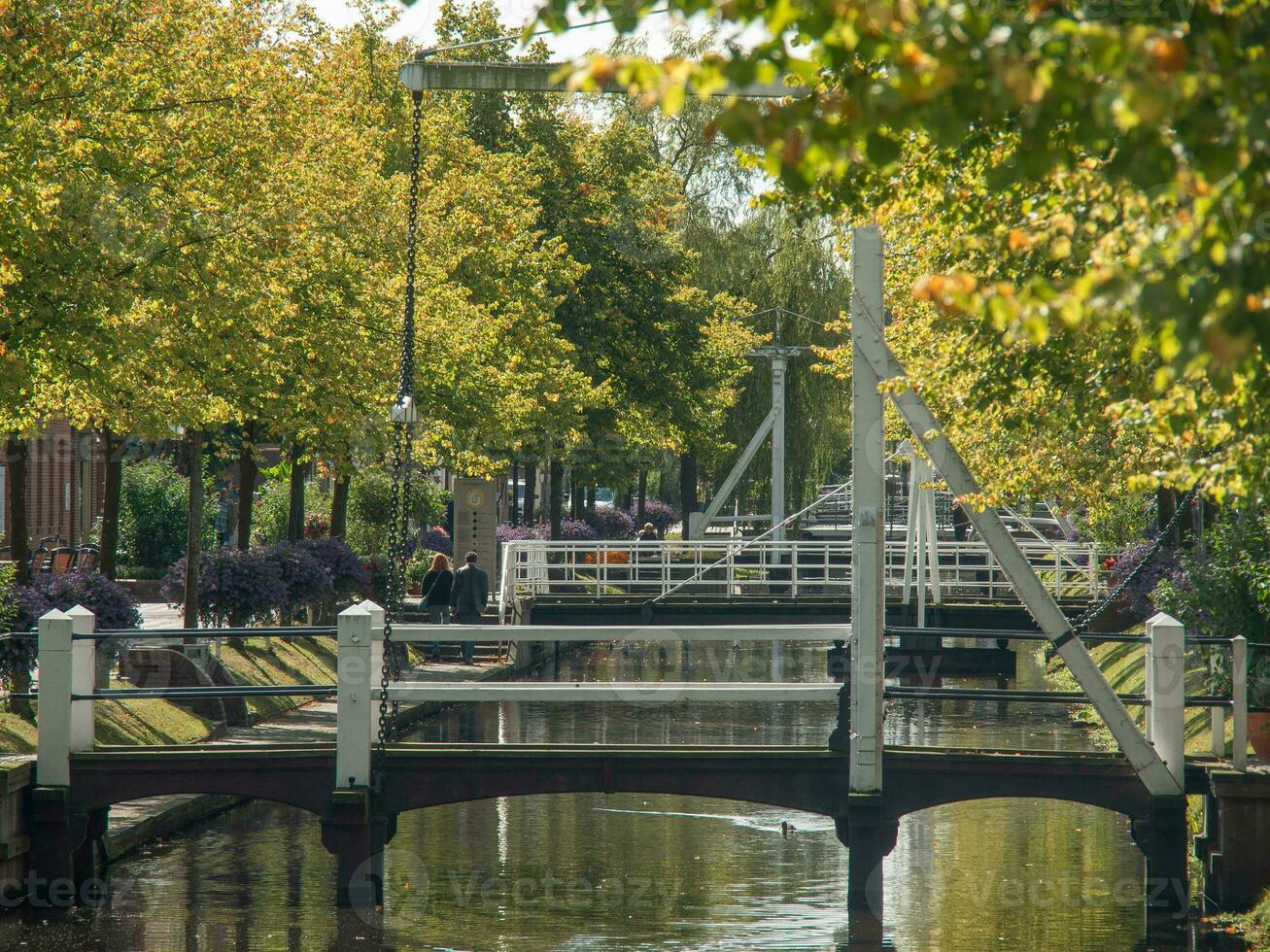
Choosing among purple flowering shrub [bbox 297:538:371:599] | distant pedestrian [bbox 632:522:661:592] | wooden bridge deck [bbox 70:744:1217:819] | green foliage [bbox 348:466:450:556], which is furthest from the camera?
distant pedestrian [bbox 632:522:661:592]

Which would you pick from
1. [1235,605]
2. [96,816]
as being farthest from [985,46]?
[1235,605]

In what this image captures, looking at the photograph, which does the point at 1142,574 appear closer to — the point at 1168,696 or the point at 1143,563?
the point at 1143,563

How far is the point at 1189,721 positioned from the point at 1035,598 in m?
6.99

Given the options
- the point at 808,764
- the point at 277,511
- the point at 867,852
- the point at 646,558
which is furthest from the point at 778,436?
the point at 867,852

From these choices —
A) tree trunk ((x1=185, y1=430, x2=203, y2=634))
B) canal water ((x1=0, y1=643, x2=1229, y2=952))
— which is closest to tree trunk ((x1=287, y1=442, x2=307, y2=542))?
tree trunk ((x1=185, y1=430, x2=203, y2=634))

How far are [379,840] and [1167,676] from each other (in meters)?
5.59

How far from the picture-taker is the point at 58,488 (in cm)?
4703

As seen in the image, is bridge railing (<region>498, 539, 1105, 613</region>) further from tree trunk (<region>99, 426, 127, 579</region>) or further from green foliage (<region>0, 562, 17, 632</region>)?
green foliage (<region>0, 562, 17, 632</region>)

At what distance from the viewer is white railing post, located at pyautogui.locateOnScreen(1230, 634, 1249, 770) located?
37.8 ft

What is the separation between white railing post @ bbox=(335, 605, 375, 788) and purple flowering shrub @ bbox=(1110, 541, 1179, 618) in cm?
1290

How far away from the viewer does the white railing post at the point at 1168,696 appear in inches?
446

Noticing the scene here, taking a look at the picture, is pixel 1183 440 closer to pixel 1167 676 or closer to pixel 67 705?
pixel 1167 676

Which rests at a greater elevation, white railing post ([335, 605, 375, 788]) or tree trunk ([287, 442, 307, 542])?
tree trunk ([287, 442, 307, 542])

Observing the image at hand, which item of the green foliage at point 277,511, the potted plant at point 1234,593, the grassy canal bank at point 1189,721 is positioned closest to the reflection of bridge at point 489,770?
the grassy canal bank at point 1189,721
